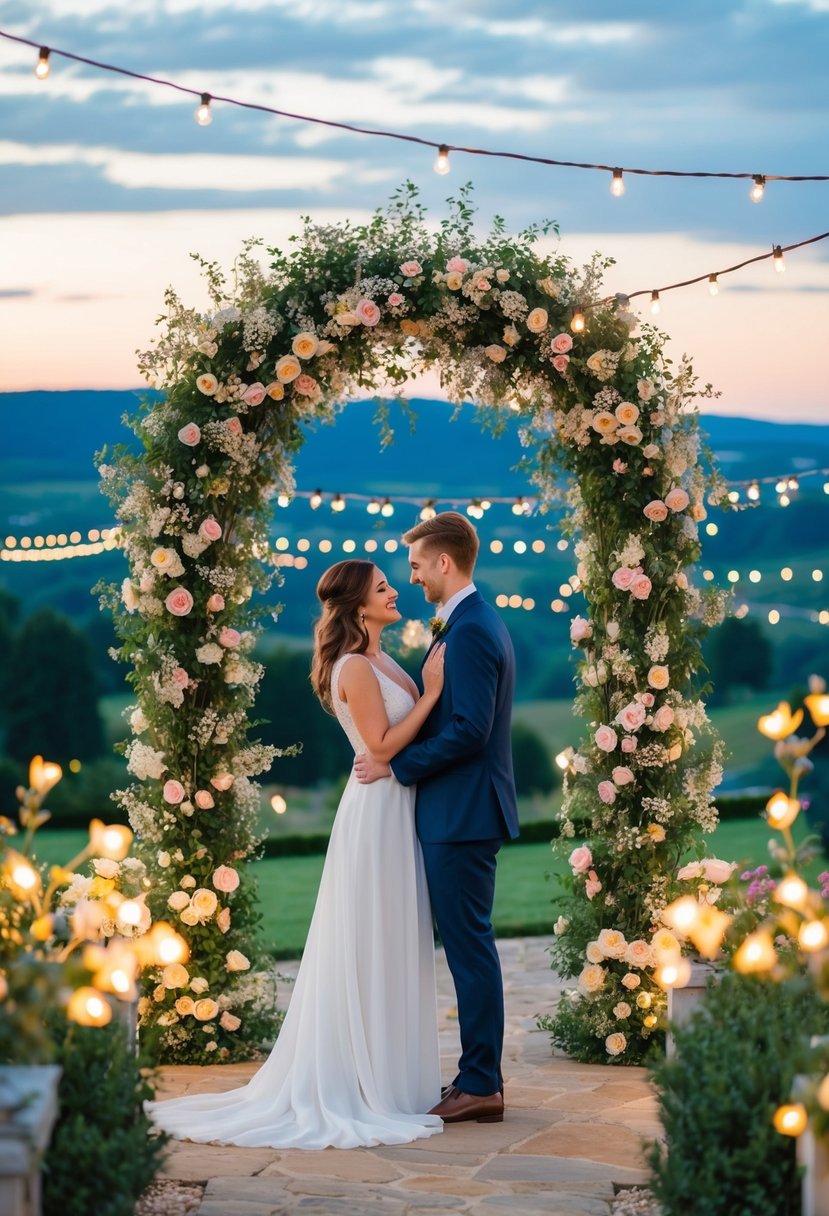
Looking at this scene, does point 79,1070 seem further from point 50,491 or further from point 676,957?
point 50,491

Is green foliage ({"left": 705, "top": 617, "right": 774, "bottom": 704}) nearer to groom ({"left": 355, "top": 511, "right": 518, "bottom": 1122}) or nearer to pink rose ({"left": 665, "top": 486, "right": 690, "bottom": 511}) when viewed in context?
pink rose ({"left": 665, "top": 486, "right": 690, "bottom": 511})

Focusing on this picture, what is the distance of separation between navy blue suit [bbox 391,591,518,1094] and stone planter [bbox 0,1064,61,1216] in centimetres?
214

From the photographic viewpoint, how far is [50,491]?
2262 centimetres

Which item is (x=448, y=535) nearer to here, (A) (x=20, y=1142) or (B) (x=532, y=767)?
(A) (x=20, y=1142)

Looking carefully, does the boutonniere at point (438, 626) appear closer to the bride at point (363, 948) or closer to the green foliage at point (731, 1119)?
the bride at point (363, 948)

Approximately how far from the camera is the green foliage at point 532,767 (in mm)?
21016

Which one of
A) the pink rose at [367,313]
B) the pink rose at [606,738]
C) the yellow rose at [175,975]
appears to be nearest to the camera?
the pink rose at [367,313]

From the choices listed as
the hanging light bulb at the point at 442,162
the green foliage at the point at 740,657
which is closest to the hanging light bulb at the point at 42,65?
the hanging light bulb at the point at 442,162

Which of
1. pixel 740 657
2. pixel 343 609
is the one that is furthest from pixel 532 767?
pixel 343 609

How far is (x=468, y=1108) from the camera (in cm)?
500

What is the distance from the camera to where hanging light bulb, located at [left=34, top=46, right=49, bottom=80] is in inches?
197

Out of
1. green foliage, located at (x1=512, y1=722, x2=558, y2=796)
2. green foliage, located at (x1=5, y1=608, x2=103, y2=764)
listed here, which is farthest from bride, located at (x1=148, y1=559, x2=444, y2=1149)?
green foliage, located at (x1=5, y1=608, x2=103, y2=764)

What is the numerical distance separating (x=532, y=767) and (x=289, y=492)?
15.5 meters

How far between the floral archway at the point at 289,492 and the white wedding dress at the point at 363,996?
31.0 inches
